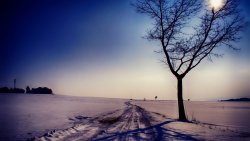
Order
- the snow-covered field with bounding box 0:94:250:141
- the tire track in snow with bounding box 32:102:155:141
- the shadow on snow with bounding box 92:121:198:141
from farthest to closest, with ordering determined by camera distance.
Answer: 1. the snow-covered field with bounding box 0:94:250:141
2. the tire track in snow with bounding box 32:102:155:141
3. the shadow on snow with bounding box 92:121:198:141

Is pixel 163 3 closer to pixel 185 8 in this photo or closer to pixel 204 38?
pixel 185 8

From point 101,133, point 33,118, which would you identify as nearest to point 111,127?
point 101,133

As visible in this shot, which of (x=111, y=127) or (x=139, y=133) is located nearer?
(x=139, y=133)

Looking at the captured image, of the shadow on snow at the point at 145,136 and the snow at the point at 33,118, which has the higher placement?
the shadow on snow at the point at 145,136

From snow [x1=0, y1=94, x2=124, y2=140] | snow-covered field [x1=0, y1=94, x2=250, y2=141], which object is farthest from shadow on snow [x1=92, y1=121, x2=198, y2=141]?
snow [x1=0, y1=94, x2=124, y2=140]

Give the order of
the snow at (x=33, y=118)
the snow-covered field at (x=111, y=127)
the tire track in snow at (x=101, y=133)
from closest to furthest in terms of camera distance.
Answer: the tire track in snow at (x=101, y=133), the snow-covered field at (x=111, y=127), the snow at (x=33, y=118)

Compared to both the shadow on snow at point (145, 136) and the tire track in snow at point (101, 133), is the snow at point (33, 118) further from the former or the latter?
the shadow on snow at point (145, 136)

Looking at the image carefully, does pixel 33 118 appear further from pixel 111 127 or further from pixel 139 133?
pixel 139 133

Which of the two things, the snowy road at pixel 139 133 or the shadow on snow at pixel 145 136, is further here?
the snowy road at pixel 139 133

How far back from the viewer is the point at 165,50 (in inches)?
899

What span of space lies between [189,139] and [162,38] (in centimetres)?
1411

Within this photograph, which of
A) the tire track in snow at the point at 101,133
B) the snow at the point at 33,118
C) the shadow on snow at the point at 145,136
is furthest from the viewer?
the snow at the point at 33,118

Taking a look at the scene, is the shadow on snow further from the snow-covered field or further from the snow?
the snow

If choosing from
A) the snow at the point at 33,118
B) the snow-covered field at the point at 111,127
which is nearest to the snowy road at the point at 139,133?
the snow-covered field at the point at 111,127
